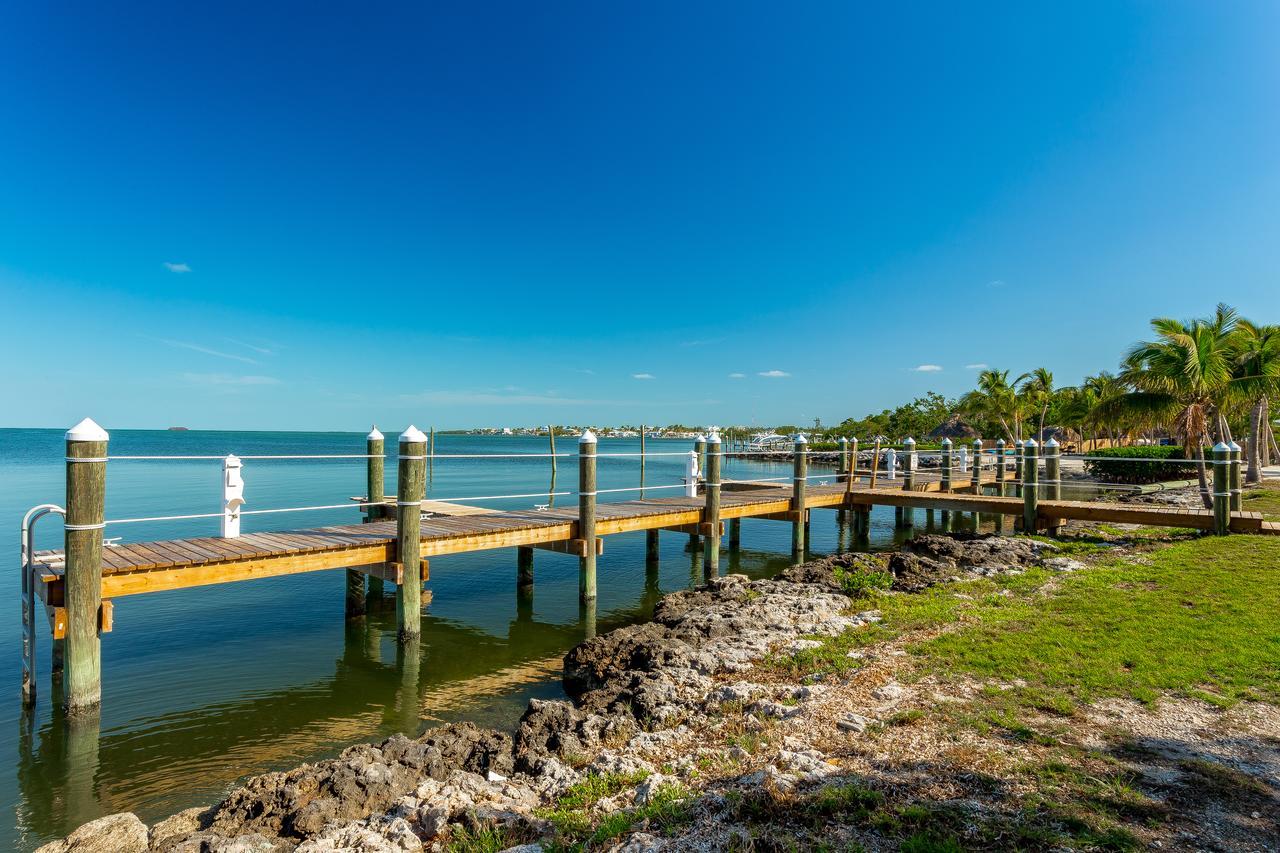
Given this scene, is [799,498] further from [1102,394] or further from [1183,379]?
[1102,394]

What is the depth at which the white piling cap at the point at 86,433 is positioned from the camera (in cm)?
587

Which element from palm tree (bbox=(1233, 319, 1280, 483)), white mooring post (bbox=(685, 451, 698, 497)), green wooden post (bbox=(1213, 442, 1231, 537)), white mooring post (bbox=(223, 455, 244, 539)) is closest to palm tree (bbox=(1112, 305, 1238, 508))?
palm tree (bbox=(1233, 319, 1280, 483))

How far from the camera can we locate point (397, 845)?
371 cm

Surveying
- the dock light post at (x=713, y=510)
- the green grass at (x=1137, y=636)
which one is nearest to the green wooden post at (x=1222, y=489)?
the green grass at (x=1137, y=636)

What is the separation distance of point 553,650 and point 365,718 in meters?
2.69

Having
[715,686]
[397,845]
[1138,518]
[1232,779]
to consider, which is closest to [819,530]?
[1138,518]

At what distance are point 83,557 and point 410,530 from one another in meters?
3.16

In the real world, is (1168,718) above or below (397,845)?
above

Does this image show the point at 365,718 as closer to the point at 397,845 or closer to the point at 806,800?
the point at 397,845

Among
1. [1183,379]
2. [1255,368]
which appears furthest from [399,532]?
[1255,368]

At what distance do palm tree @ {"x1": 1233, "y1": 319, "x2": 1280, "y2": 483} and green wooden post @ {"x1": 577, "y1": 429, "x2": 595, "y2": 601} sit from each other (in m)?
16.3

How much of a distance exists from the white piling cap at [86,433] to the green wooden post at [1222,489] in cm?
1555

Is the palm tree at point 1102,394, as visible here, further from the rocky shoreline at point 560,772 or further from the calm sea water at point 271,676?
the rocky shoreline at point 560,772

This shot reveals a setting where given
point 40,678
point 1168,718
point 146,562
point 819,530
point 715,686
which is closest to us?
point 1168,718
